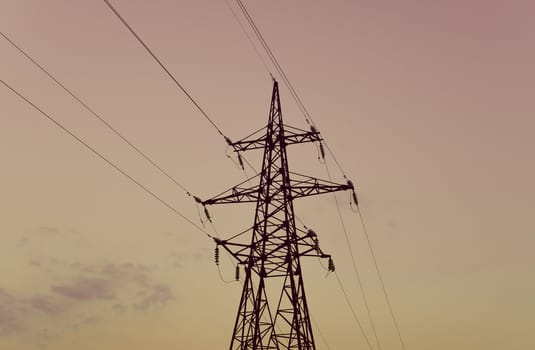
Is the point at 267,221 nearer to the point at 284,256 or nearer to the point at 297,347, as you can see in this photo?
the point at 284,256

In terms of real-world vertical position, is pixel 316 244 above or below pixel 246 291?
above

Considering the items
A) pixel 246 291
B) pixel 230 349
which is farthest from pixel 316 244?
pixel 230 349

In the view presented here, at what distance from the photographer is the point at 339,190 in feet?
94.7

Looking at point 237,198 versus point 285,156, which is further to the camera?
point 285,156

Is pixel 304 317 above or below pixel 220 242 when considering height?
below

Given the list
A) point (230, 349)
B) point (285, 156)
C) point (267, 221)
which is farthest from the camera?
point (285, 156)

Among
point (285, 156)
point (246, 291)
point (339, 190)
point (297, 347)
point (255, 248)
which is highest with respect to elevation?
point (285, 156)

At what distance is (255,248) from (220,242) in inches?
70.4

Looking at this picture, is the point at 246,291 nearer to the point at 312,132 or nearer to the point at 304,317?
the point at 304,317

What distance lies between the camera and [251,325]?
27.5 metres

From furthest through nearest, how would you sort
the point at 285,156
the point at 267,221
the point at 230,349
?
the point at 285,156
the point at 267,221
the point at 230,349

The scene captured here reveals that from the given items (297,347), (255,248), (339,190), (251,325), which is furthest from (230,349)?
(339,190)

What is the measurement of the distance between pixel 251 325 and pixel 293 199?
22.2ft

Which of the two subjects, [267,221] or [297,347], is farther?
[267,221]
